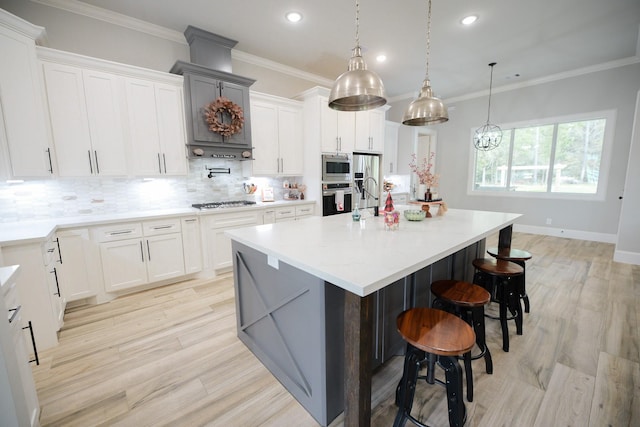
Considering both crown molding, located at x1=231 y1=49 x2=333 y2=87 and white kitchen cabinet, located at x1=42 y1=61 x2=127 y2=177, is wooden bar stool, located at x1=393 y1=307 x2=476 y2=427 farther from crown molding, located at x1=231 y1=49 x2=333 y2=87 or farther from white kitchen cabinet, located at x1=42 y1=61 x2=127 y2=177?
crown molding, located at x1=231 y1=49 x2=333 y2=87

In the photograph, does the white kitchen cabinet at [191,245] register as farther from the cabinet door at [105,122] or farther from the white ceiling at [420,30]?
the white ceiling at [420,30]

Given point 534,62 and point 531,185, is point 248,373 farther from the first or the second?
point 531,185

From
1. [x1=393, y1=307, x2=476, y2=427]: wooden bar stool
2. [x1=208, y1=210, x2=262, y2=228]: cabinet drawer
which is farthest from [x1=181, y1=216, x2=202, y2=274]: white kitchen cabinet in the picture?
[x1=393, y1=307, x2=476, y2=427]: wooden bar stool

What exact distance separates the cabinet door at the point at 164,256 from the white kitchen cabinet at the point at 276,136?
1.45 m

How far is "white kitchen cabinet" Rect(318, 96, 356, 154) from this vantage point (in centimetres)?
414

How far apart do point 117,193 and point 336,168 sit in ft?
9.86

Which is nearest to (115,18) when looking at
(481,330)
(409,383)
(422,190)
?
(422,190)

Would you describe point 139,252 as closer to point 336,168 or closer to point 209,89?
point 209,89

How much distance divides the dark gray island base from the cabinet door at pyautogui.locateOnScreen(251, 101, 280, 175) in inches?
87.7

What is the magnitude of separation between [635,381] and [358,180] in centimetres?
372

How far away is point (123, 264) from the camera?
2803mm

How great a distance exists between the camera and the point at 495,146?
5.67 metres

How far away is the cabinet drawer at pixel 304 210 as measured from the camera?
414 cm

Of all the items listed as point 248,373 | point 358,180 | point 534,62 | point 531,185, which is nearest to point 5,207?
point 248,373
